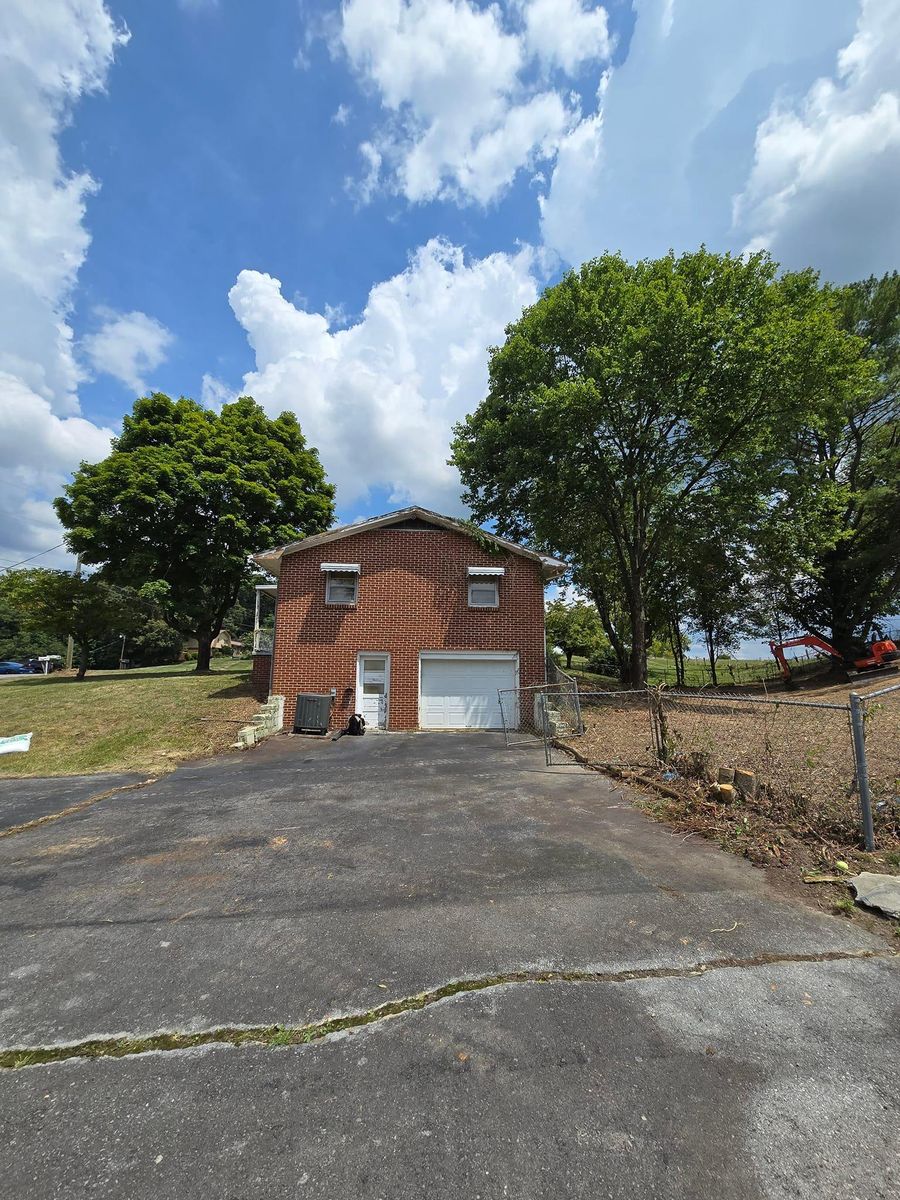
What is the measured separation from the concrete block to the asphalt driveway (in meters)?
1.49

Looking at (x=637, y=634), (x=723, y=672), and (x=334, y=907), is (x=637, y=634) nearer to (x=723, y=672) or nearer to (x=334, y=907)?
(x=334, y=907)

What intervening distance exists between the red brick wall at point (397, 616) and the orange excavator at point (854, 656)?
18.5 m

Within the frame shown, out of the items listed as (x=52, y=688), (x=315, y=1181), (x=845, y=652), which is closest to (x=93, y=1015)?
(x=315, y=1181)

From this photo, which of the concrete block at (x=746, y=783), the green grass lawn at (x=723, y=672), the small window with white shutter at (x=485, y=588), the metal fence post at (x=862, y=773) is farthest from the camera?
the green grass lawn at (x=723, y=672)

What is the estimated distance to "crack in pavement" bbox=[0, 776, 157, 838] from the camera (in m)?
5.86

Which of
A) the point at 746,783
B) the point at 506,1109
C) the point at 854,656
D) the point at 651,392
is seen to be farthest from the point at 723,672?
the point at 506,1109

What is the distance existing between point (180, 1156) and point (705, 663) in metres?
40.6

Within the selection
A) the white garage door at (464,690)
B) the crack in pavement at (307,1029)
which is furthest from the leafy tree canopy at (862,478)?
the crack in pavement at (307,1029)

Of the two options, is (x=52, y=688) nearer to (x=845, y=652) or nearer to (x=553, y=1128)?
(x=553, y=1128)

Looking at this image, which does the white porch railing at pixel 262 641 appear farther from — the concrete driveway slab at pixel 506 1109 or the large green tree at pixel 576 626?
the large green tree at pixel 576 626

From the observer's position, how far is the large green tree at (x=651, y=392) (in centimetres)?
1489

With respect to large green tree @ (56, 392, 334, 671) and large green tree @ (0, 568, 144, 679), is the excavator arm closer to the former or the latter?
large green tree @ (56, 392, 334, 671)

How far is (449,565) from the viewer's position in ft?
48.4

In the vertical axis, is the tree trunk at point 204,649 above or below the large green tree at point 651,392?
Result: below
